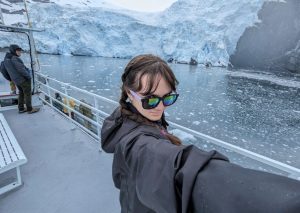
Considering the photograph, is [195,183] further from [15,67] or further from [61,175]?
[15,67]

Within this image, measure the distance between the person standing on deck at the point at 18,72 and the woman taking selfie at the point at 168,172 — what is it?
361 centimetres

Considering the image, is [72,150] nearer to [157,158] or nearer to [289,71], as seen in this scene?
[157,158]

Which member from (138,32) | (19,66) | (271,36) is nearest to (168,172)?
(19,66)

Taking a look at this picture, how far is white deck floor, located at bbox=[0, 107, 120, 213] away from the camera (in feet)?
5.69

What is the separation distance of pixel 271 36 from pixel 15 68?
4938cm

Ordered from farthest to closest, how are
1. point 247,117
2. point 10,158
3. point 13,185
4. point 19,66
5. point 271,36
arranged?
1. point 271,36
2. point 247,117
3. point 19,66
4. point 13,185
5. point 10,158

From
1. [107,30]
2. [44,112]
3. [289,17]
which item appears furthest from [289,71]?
[44,112]

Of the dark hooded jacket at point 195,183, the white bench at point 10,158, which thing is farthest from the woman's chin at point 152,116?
the white bench at point 10,158

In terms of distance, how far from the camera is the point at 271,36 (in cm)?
4225

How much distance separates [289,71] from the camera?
37062mm

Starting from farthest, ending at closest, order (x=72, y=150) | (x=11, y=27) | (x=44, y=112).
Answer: (x=44, y=112)
(x=11, y=27)
(x=72, y=150)

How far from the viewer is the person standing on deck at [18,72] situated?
3.52 metres

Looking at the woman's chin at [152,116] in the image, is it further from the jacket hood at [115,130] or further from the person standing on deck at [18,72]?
the person standing on deck at [18,72]

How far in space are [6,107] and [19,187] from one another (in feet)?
9.25
